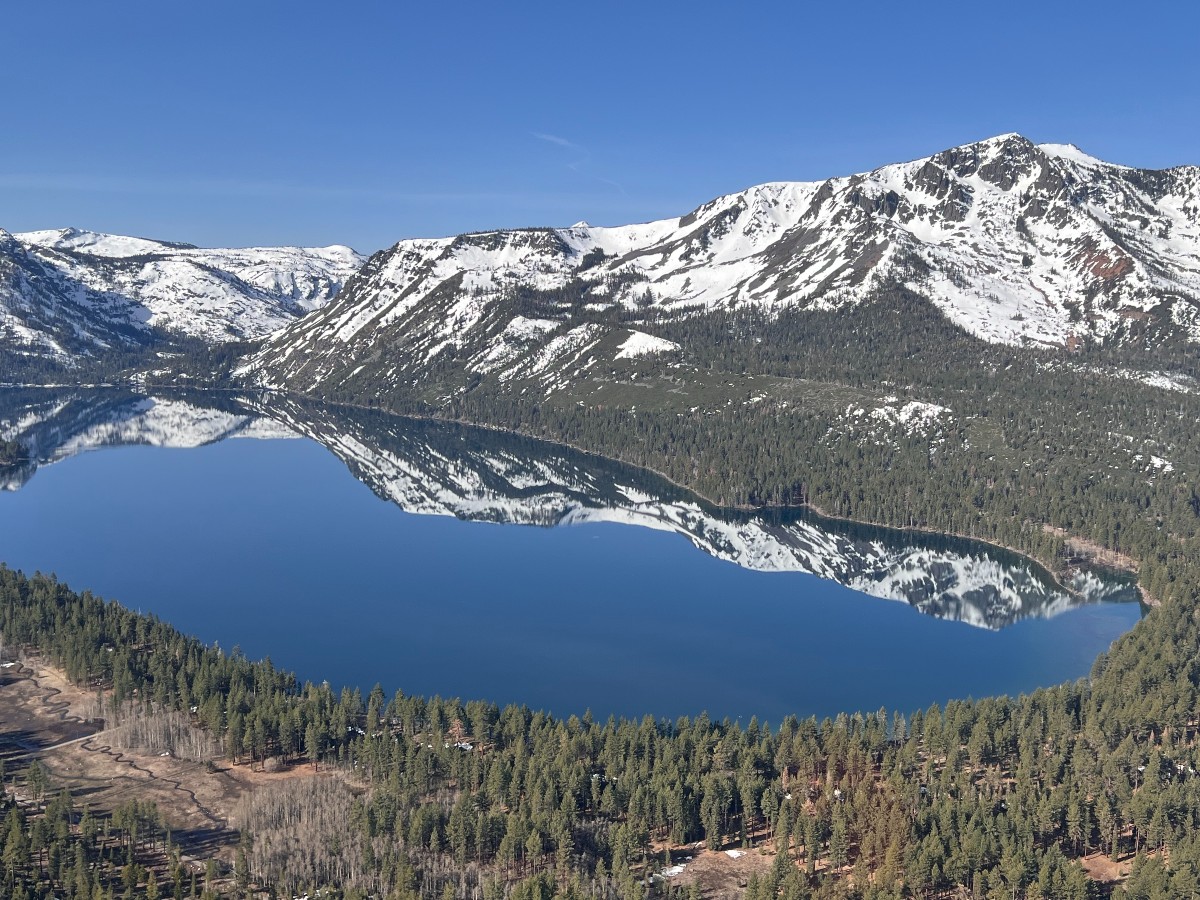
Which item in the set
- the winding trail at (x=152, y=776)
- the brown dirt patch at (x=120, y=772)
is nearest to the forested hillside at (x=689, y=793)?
the brown dirt patch at (x=120, y=772)

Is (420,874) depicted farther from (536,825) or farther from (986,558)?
(986,558)

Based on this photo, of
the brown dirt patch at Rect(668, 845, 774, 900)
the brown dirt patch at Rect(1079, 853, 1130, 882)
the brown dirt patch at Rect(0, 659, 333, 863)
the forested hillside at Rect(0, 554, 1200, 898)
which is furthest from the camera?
the brown dirt patch at Rect(0, 659, 333, 863)

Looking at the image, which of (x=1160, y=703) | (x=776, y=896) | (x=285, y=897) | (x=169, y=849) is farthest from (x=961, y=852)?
(x=169, y=849)

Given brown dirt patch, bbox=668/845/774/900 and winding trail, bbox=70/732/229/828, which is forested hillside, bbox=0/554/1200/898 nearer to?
brown dirt patch, bbox=668/845/774/900

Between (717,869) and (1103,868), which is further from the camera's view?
(1103,868)

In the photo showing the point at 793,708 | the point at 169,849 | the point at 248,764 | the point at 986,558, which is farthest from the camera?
the point at 986,558

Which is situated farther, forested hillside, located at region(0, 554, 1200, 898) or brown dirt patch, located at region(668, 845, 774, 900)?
brown dirt patch, located at region(668, 845, 774, 900)

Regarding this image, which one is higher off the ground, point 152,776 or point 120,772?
point 120,772

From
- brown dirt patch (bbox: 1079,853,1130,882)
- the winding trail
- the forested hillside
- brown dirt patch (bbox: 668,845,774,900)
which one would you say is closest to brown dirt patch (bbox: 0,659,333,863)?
the winding trail

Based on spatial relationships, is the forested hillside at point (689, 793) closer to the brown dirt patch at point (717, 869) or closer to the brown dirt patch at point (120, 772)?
the brown dirt patch at point (717, 869)

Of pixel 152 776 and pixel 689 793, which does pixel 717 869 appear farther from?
pixel 152 776

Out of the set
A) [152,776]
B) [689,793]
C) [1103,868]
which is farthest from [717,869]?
[152,776]
